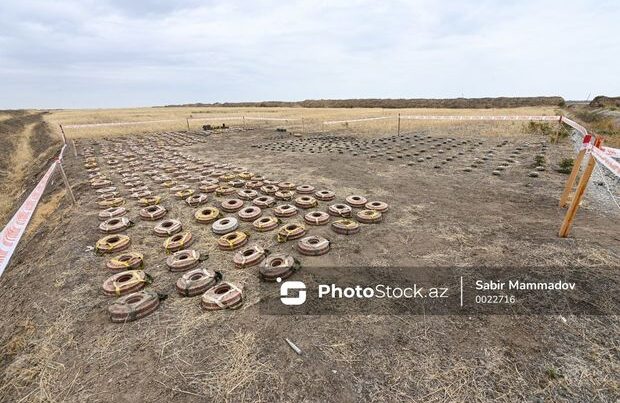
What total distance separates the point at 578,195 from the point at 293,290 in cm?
460

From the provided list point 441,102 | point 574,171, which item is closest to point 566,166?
point 574,171

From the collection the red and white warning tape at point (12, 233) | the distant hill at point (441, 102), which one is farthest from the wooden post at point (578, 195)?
the distant hill at point (441, 102)

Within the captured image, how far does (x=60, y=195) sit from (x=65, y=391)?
934 cm

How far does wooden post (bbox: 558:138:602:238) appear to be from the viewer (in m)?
4.47

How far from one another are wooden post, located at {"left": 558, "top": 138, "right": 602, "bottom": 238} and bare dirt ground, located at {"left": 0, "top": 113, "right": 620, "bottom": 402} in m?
0.20

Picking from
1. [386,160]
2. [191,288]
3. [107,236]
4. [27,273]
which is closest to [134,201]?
[107,236]

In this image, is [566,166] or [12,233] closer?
[12,233]

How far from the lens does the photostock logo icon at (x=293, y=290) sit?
375 cm

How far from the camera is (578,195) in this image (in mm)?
4559

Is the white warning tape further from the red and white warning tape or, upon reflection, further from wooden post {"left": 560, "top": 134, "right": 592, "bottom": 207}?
the red and white warning tape

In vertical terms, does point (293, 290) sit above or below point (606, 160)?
below

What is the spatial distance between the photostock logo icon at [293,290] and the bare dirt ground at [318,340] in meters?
0.30

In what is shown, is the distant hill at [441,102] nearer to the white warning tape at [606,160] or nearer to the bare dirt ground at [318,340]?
the white warning tape at [606,160]

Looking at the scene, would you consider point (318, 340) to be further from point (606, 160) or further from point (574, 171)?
point (574, 171)
